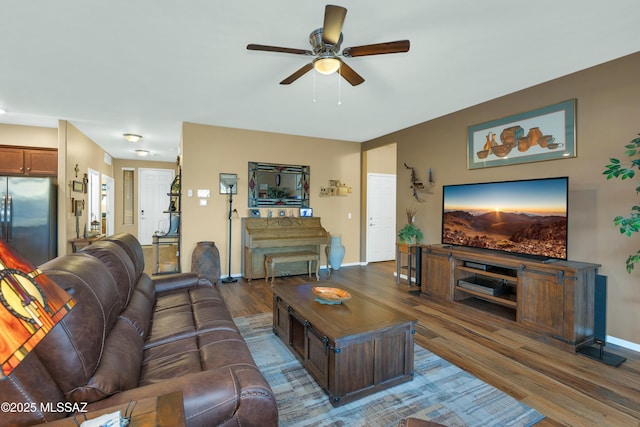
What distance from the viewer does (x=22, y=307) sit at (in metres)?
0.53

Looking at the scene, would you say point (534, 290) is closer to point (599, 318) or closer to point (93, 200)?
Result: point (599, 318)

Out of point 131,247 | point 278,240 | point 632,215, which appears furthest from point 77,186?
point 632,215

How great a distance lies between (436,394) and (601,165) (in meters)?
2.67

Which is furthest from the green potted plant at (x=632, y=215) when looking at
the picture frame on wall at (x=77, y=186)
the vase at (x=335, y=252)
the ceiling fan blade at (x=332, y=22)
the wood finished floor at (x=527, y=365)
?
the picture frame on wall at (x=77, y=186)

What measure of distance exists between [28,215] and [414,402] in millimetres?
5774

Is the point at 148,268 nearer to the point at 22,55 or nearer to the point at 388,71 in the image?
the point at 22,55

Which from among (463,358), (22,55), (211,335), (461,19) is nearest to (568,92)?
(461,19)

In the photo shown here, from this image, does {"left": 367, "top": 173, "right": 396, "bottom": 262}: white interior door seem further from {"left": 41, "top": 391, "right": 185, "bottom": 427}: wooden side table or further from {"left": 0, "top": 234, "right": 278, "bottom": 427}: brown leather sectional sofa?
{"left": 41, "top": 391, "right": 185, "bottom": 427}: wooden side table

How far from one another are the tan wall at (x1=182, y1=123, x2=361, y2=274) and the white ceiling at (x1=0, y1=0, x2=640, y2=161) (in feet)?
2.25

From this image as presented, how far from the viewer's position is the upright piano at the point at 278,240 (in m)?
4.90

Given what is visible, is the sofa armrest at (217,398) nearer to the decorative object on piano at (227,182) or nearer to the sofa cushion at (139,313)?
the sofa cushion at (139,313)

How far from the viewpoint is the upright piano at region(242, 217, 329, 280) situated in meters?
4.90

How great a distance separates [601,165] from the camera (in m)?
2.86

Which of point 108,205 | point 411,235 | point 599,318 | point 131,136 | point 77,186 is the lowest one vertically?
point 599,318
